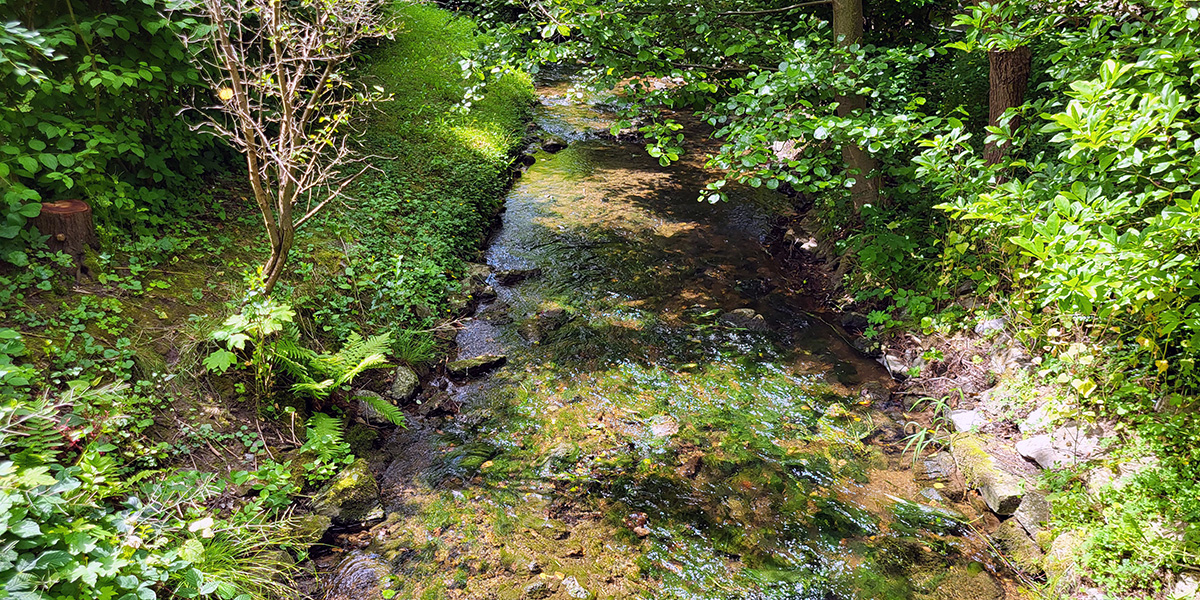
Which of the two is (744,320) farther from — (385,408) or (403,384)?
(385,408)

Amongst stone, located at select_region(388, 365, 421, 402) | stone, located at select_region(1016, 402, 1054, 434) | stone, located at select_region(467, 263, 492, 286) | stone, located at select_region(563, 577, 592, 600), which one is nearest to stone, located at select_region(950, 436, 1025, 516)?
stone, located at select_region(1016, 402, 1054, 434)

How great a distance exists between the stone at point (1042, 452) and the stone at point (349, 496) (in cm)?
456

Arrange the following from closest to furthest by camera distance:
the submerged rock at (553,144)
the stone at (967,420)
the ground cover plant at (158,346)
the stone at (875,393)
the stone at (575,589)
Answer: the ground cover plant at (158,346)
the stone at (575,589)
the stone at (967,420)
the stone at (875,393)
the submerged rock at (553,144)

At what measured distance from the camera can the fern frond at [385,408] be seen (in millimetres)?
4645

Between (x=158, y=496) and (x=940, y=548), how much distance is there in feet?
15.5

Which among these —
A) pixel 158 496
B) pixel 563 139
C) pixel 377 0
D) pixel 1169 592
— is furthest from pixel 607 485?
pixel 563 139

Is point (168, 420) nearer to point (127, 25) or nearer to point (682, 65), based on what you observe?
point (127, 25)

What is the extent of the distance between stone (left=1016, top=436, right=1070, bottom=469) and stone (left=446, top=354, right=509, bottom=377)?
4218mm

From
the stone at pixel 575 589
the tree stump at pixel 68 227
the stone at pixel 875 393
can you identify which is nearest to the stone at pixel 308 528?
the stone at pixel 575 589

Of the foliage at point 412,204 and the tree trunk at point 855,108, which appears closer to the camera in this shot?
the foliage at point 412,204

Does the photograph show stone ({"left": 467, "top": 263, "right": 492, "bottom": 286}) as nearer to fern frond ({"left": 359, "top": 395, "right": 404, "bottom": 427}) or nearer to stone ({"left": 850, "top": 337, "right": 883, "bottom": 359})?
fern frond ({"left": 359, "top": 395, "right": 404, "bottom": 427})

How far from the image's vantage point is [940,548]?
12.6 ft

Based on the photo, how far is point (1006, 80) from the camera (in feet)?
17.1

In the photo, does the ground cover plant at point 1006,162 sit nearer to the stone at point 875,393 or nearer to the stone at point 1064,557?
the stone at point 1064,557
